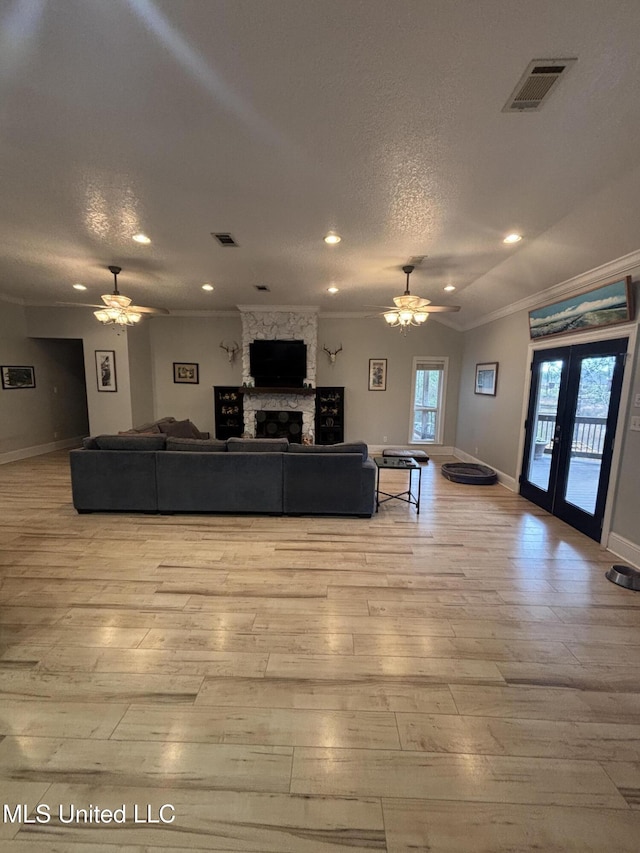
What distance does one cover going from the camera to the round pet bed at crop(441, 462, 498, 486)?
18.1ft

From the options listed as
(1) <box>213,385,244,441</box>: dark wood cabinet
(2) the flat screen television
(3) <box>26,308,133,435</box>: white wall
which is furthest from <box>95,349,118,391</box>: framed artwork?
(2) the flat screen television

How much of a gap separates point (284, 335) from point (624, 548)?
6.18 m

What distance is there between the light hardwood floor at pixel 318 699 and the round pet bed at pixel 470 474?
7.63ft

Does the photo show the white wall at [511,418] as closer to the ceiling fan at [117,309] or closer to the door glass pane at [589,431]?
the door glass pane at [589,431]

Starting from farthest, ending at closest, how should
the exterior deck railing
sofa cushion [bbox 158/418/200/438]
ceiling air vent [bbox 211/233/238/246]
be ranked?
sofa cushion [bbox 158/418/200/438]
the exterior deck railing
ceiling air vent [bbox 211/233/238/246]

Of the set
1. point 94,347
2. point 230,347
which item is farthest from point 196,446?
point 94,347

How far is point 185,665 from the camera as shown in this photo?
192 centimetres

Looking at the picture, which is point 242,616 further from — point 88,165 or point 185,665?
point 88,165

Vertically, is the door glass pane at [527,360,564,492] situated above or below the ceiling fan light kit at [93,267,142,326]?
below

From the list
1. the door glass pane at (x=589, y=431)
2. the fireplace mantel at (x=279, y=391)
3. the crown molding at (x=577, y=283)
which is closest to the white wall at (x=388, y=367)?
the fireplace mantel at (x=279, y=391)

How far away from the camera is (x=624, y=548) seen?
10.5ft

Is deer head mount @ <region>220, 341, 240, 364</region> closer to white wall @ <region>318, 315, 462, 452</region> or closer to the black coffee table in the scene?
white wall @ <region>318, 315, 462, 452</region>

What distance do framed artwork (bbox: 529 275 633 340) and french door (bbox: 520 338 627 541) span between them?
23 centimetres

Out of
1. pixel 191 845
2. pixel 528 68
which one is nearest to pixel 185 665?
pixel 191 845
